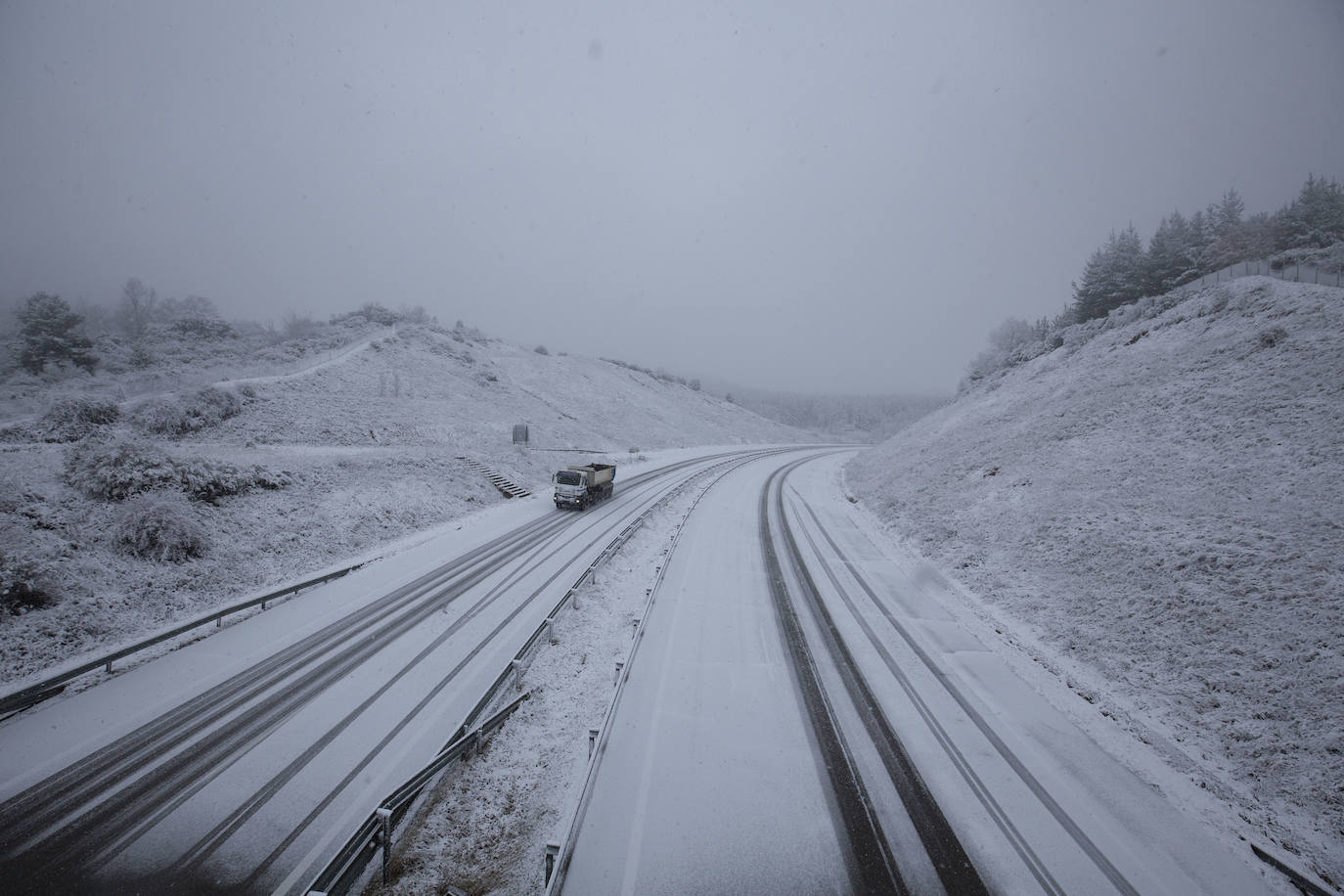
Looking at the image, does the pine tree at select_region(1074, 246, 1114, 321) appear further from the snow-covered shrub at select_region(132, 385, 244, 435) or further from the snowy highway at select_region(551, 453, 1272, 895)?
the snow-covered shrub at select_region(132, 385, 244, 435)

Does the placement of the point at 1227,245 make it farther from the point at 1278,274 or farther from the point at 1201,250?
the point at 1278,274

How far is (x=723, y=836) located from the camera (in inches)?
261

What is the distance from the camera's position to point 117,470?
15234 millimetres

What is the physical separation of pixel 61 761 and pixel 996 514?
2630 cm

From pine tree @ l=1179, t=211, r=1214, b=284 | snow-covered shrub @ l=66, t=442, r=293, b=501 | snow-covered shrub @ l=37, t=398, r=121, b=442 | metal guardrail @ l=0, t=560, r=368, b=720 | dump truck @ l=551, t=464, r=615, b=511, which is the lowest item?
metal guardrail @ l=0, t=560, r=368, b=720

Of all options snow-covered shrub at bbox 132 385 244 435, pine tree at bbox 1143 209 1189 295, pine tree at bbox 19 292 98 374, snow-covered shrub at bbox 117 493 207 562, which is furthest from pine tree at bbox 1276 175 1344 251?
pine tree at bbox 19 292 98 374

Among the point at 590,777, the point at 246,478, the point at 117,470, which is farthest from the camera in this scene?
the point at 246,478

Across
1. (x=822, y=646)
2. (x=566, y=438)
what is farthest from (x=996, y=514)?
(x=566, y=438)

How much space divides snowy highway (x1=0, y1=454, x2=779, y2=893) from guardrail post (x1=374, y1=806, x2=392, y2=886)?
1032mm

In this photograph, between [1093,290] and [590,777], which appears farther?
[1093,290]

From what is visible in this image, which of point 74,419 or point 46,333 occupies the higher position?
point 46,333

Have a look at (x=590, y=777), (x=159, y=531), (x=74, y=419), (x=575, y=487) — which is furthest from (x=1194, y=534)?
(x=74, y=419)

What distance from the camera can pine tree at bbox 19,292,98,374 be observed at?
33062 mm

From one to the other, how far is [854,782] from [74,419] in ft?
109
